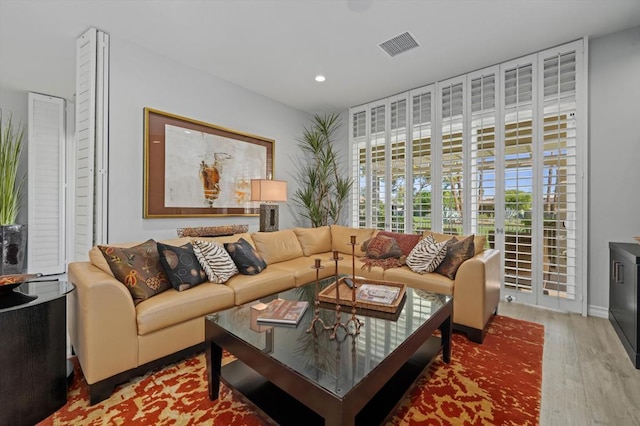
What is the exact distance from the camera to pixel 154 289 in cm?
208

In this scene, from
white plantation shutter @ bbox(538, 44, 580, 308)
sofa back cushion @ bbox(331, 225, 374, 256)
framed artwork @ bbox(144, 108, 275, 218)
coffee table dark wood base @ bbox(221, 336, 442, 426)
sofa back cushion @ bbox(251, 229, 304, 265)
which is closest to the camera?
coffee table dark wood base @ bbox(221, 336, 442, 426)

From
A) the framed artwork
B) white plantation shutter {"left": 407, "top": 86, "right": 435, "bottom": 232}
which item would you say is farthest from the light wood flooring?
the framed artwork

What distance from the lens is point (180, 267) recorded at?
2246 millimetres

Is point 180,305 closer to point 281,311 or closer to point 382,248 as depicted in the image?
point 281,311

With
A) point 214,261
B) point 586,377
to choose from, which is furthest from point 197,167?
point 586,377

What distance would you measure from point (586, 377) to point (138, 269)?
3085 mm

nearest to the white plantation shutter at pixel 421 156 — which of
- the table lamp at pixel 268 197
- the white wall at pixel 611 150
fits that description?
the white wall at pixel 611 150

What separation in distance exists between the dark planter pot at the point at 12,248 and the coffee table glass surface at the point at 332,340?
4.16 meters

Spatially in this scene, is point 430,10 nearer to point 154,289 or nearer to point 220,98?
point 220,98

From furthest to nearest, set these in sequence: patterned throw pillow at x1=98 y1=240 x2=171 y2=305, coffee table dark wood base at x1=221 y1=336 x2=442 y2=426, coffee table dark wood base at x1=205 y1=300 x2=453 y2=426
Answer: patterned throw pillow at x1=98 y1=240 x2=171 y2=305 → coffee table dark wood base at x1=221 y1=336 x2=442 y2=426 → coffee table dark wood base at x1=205 y1=300 x2=453 y2=426

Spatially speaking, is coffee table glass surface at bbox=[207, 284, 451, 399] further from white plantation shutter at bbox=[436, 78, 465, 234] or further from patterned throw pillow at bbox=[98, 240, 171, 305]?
white plantation shutter at bbox=[436, 78, 465, 234]

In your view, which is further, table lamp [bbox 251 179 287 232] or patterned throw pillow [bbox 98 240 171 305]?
table lamp [bbox 251 179 287 232]

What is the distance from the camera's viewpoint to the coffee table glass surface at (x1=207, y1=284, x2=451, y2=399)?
116 centimetres

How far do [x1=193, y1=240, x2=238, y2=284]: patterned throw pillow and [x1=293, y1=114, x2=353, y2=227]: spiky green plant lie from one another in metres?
2.21
